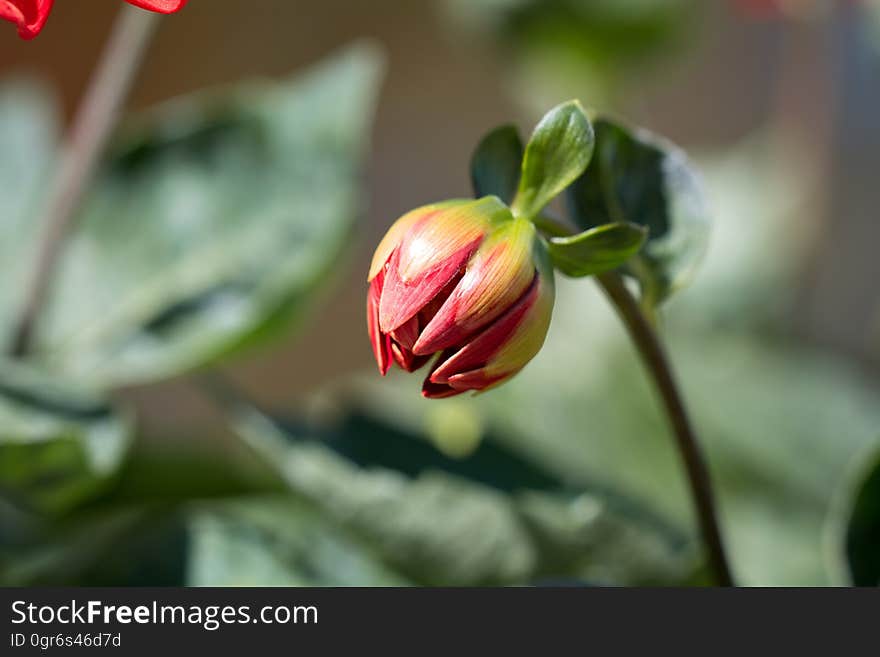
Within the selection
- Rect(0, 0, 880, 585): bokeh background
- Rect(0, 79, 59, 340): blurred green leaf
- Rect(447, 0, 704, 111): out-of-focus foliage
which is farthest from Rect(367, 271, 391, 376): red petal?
Rect(447, 0, 704, 111): out-of-focus foliage

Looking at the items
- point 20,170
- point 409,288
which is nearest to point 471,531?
point 409,288

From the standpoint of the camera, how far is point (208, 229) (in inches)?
18.2

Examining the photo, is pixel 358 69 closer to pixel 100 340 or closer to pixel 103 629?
pixel 100 340

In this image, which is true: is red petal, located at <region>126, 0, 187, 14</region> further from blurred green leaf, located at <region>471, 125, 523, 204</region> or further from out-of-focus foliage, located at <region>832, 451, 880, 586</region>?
out-of-focus foliage, located at <region>832, 451, 880, 586</region>

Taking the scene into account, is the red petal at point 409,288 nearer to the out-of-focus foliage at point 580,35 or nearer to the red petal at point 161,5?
the red petal at point 161,5

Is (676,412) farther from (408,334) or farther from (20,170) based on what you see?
(20,170)

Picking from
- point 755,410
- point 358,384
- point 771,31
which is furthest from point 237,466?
point 771,31

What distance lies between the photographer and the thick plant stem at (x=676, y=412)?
227mm

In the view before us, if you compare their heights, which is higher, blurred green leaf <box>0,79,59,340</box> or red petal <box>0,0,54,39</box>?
blurred green leaf <box>0,79,59,340</box>

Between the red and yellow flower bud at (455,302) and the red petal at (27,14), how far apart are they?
0.23ft

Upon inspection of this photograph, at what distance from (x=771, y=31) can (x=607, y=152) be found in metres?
1.22

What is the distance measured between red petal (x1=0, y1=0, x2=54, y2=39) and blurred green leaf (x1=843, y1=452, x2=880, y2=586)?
0.73 feet

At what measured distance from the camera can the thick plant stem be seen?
0.75 ft

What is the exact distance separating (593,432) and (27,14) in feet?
1.29
